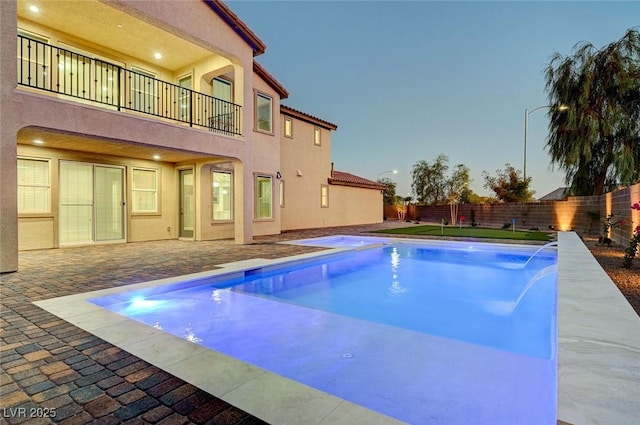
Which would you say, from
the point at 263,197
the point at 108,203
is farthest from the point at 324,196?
the point at 108,203

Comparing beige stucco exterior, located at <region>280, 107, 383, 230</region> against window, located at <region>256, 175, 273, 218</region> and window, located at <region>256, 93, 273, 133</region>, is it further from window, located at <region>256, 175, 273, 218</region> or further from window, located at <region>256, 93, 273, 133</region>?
window, located at <region>256, 175, 273, 218</region>

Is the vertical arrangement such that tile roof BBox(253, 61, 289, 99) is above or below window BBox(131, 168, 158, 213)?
above

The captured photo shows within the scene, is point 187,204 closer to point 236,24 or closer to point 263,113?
point 263,113

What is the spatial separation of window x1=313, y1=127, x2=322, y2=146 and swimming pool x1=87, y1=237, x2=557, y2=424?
11.8 m

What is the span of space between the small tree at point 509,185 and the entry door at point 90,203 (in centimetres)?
2917

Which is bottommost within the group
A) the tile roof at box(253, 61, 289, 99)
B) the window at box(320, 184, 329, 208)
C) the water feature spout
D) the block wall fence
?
the water feature spout

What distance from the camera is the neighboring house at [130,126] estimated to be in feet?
24.3

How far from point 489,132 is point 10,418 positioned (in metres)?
39.6

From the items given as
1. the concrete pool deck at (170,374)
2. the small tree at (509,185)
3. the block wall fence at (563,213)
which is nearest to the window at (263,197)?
the concrete pool deck at (170,374)

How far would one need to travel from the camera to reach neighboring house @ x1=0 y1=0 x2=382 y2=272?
7.42 metres

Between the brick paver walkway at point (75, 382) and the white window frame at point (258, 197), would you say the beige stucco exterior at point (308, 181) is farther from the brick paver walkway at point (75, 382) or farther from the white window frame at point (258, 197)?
the brick paver walkway at point (75, 382)

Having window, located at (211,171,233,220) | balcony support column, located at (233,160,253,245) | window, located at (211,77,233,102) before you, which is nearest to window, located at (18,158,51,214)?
window, located at (211,171,233,220)

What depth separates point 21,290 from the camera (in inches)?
200

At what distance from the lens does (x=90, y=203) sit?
36.2 feet
